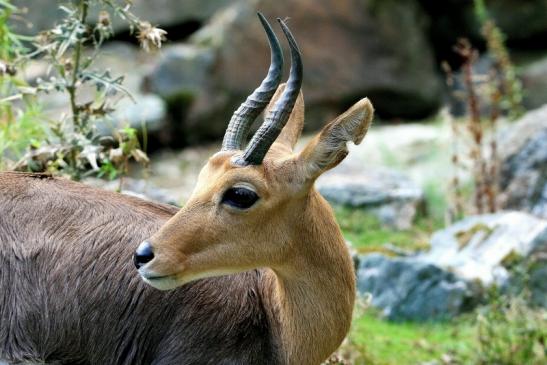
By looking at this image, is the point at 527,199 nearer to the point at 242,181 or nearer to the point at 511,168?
the point at 511,168

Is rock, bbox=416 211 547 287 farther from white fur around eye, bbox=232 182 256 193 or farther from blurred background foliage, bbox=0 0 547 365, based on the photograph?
white fur around eye, bbox=232 182 256 193

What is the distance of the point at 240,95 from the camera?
1817cm

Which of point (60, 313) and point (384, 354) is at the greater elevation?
point (60, 313)

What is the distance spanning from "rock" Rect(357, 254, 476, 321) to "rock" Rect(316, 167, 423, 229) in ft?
9.18

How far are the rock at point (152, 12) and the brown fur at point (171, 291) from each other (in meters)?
13.0

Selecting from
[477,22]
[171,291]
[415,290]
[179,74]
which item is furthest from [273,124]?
[477,22]

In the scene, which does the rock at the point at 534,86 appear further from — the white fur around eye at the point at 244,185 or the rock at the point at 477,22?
the white fur around eye at the point at 244,185

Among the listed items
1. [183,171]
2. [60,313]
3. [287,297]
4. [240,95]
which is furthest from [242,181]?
[240,95]

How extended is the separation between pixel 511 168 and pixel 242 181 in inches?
299

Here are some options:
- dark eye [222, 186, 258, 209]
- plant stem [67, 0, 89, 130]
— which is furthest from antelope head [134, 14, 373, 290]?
plant stem [67, 0, 89, 130]

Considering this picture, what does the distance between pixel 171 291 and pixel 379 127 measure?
12652 mm

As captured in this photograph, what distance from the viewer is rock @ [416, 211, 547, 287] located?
10086 millimetres

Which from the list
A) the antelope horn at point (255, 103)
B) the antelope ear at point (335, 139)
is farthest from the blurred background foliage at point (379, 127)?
the antelope ear at point (335, 139)

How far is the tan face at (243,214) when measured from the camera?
5.41 m
